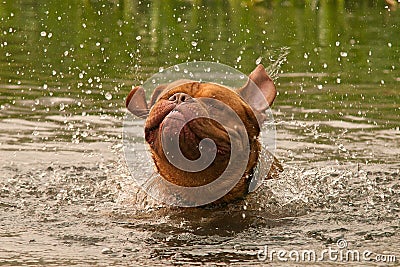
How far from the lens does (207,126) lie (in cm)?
577

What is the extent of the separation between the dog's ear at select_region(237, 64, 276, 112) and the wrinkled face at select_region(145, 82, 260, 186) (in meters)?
0.19

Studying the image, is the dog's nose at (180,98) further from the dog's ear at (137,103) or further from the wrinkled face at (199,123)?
the dog's ear at (137,103)

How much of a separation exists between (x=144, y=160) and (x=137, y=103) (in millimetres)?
1147

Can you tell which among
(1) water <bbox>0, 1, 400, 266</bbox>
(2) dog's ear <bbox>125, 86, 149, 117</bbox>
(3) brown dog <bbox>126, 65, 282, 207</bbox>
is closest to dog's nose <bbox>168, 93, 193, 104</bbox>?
(3) brown dog <bbox>126, 65, 282, 207</bbox>

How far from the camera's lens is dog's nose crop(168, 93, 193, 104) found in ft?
19.1

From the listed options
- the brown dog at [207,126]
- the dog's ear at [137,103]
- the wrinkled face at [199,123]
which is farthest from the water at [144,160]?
the dog's ear at [137,103]

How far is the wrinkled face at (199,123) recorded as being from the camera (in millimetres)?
5676

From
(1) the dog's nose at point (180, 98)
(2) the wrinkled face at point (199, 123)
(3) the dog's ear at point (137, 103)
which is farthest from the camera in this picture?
(3) the dog's ear at point (137, 103)

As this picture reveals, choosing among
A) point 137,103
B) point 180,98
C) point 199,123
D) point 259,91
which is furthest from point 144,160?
point 199,123

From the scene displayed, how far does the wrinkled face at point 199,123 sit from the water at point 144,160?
1.64 feet

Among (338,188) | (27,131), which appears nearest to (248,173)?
(338,188)

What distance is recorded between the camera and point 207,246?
5.59m

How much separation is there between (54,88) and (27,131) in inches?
65.3

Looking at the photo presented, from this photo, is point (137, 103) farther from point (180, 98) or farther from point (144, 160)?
point (144, 160)
